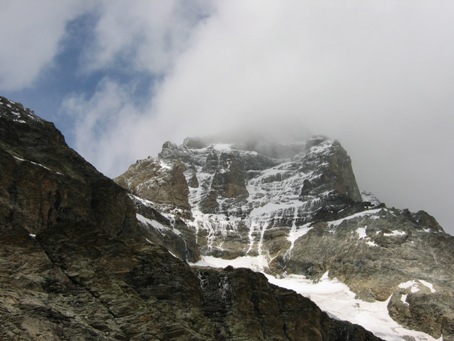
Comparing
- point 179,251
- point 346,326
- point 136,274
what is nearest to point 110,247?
point 136,274

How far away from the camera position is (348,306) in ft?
485

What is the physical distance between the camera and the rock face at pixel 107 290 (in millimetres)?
31797

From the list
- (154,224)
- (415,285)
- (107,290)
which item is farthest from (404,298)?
(107,290)

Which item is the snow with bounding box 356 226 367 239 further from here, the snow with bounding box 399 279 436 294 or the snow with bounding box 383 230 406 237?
the snow with bounding box 399 279 436 294

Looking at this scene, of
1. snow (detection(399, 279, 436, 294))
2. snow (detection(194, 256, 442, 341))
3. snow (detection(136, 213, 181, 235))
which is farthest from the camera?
snow (detection(136, 213, 181, 235))

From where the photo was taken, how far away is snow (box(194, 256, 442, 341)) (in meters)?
130

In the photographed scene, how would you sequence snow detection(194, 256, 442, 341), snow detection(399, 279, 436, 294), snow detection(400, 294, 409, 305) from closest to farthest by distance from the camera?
snow detection(194, 256, 442, 341), snow detection(400, 294, 409, 305), snow detection(399, 279, 436, 294)

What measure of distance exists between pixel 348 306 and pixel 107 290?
120m

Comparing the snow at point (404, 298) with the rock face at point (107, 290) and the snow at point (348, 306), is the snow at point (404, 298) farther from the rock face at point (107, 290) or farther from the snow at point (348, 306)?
the rock face at point (107, 290)

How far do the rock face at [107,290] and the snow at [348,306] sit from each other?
6145cm

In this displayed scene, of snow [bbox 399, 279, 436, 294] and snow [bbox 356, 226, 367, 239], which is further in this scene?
snow [bbox 356, 226, 367, 239]

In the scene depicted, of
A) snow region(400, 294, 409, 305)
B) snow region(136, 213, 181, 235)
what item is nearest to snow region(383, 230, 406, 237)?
snow region(400, 294, 409, 305)

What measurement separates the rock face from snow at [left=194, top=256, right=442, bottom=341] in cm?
6145

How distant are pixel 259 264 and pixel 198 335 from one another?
159 metres
